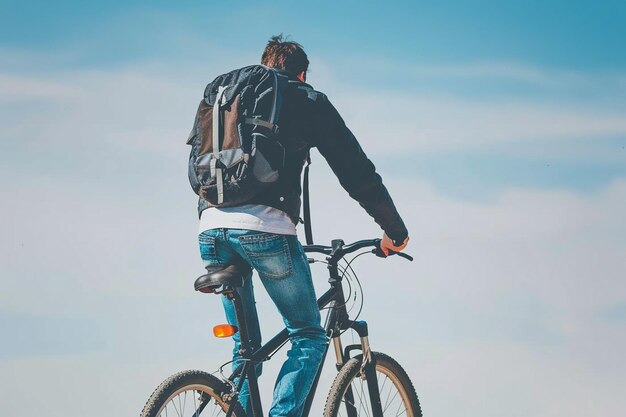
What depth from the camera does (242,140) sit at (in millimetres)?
5273

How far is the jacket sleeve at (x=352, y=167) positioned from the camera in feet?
17.8

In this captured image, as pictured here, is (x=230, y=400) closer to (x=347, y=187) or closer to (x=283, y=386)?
(x=283, y=386)

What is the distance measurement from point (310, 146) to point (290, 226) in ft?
1.56

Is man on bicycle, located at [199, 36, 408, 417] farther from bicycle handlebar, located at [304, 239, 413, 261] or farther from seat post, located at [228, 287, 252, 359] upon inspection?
bicycle handlebar, located at [304, 239, 413, 261]

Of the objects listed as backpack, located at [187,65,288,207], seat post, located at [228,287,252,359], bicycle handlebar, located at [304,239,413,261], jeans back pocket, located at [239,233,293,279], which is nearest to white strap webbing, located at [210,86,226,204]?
backpack, located at [187,65,288,207]

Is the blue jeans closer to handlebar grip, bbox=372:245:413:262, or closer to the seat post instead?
the seat post

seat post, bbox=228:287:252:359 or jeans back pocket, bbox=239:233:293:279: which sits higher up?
jeans back pocket, bbox=239:233:293:279

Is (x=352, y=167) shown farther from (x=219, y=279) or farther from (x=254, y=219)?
(x=219, y=279)

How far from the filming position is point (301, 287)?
5371mm

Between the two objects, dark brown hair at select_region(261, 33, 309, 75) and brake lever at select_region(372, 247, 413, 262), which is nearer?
dark brown hair at select_region(261, 33, 309, 75)

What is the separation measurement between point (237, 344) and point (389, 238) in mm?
1121

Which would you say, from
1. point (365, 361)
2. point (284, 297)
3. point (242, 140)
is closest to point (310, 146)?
point (242, 140)

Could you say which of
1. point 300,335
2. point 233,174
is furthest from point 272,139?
point 300,335

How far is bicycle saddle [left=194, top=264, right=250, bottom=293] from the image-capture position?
17.0ft
